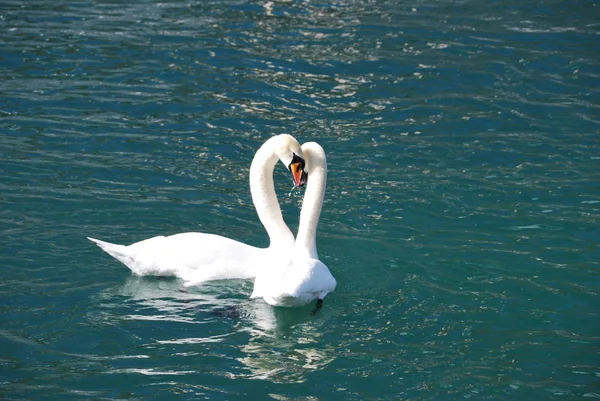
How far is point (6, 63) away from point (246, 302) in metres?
7.66

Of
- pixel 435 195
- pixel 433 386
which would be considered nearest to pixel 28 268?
pixel 433 386

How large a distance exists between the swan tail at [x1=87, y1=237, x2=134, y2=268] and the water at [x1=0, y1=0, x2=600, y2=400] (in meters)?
0.19

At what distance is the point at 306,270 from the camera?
25.7 feet

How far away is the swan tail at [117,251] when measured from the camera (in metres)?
8.44

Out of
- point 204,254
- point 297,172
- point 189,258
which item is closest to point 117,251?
point 189,258

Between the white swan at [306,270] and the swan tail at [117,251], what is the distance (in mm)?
1198

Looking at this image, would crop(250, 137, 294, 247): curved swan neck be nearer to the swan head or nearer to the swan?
the swan

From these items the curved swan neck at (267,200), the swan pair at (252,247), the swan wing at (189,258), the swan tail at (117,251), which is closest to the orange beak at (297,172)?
the swan pair at (252,247)

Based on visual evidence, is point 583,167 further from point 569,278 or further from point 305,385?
point 305,385

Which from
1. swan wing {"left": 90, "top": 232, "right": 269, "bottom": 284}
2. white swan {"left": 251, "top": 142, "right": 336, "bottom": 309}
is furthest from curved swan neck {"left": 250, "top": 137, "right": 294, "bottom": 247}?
swan wing {"left": 90, "top": 232, "right": 269, "bottom": 284}

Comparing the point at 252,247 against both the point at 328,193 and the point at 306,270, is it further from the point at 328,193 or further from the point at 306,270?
the point at 328,193

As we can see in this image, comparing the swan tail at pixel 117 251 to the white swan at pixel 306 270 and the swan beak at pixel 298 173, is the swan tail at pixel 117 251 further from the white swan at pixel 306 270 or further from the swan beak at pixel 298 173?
the swan beak at pixel 298 173

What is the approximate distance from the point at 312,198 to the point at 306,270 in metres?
1.01

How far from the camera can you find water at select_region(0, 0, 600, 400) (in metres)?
7.00
